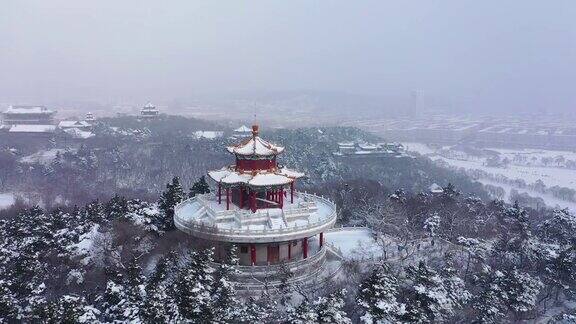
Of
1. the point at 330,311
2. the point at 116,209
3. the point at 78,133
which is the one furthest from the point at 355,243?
the point at 78,133

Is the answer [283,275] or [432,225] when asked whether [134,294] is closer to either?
[283,275]

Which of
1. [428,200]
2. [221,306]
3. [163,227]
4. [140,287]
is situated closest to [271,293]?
[221,306]

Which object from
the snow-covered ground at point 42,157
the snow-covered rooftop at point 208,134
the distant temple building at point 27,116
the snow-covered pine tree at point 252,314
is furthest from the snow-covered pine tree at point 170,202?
the distant temple building at point 27,116

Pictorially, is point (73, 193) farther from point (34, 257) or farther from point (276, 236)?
point (276, 236)

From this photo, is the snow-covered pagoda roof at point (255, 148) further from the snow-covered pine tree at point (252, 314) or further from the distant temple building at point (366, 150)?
the distant temple building at point (366, 150)

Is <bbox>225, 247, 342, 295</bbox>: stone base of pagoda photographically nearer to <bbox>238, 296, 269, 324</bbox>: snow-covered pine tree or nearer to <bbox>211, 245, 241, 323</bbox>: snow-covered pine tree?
<bbox>211, 245, 241, 323</bbox>: snow-covered pine tree

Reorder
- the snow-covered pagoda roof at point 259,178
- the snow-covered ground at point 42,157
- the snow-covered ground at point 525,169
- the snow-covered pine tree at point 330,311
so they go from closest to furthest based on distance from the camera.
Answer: the snow-covered pine tree at point 330,311 → the snow-covered pagoda roof at point 259,178 → the snow-covered ground at point 42,157 → the snow-covered ground at point 525,169
